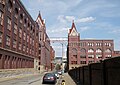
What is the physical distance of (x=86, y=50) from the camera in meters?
128

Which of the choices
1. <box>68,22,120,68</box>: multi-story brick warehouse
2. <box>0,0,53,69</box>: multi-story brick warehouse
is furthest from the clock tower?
<box>0,0,53,69</box>: multi-story brick warehouse

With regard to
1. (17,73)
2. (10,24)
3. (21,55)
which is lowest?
(17,73)

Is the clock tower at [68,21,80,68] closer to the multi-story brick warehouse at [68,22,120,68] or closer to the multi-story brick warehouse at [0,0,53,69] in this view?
the multi-story brick warehouse at [68,22,120,68]

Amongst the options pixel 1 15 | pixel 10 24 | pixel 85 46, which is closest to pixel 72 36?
pixel 85 46

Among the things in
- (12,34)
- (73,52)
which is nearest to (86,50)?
(73,52)

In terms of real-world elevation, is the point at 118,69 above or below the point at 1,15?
below

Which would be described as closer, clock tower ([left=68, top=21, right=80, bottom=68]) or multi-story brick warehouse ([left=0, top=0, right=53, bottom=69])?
multi-story brick warehouse ([left=0, top=0, right=53, bottom=69])

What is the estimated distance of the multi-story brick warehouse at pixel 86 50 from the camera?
4975 inches

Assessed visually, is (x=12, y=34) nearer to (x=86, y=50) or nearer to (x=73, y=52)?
(x=73, y=52)

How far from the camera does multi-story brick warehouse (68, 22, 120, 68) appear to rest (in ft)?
415

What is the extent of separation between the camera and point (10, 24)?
59531mm

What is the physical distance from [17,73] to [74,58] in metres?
63.5

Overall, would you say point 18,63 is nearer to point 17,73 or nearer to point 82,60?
point 17,73

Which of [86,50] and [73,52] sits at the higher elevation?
[86,50]
